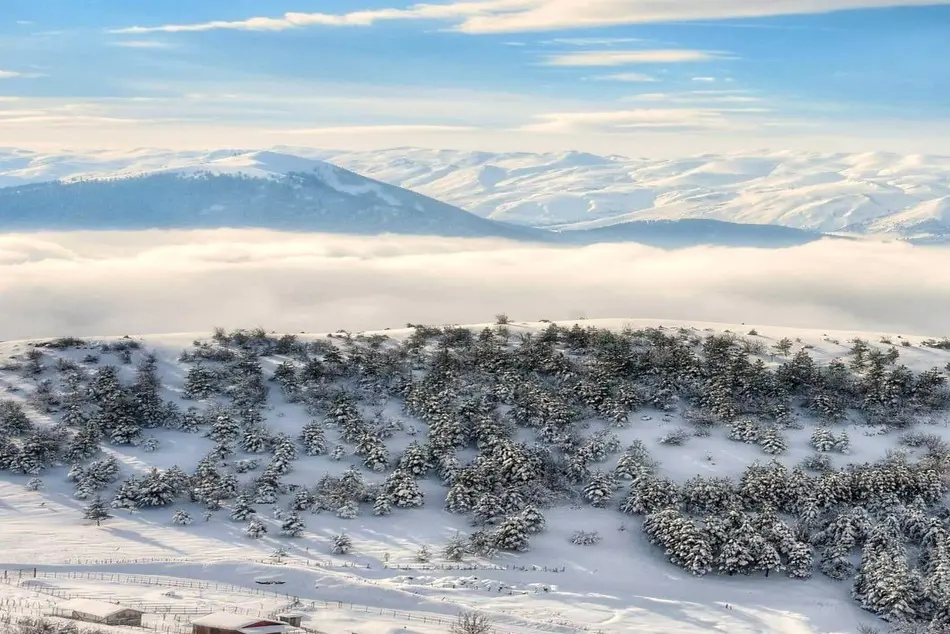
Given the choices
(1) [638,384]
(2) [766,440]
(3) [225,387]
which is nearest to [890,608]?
(2) [766,440]

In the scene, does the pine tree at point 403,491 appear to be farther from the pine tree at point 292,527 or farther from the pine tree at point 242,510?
the pine tree at point 242,510

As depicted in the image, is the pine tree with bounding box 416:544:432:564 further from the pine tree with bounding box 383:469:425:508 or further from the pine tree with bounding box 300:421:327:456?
the pine tree with bounding box 300:421:327:456

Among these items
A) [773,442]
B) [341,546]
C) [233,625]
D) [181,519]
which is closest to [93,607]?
[233,625]

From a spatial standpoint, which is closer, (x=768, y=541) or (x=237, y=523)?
(x=768, y=541)

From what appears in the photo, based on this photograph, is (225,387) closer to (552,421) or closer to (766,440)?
(552,421)

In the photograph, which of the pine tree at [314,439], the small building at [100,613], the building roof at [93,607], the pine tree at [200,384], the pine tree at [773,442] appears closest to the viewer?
the small building at [100,613]

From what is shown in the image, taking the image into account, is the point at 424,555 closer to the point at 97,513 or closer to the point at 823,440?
the point at 97,513

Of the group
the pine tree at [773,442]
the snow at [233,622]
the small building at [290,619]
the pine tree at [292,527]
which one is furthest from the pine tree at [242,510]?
the pine tree at [773,442]
